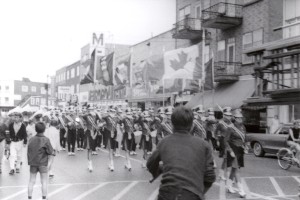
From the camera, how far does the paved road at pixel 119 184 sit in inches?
371

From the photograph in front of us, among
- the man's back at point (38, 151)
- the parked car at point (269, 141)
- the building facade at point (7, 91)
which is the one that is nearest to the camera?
the man's back at point (38, 151)

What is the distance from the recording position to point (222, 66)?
26.8m

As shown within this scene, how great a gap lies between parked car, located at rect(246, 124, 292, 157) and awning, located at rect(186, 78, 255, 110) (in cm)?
474

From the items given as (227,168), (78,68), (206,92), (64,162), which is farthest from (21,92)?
(227,168)

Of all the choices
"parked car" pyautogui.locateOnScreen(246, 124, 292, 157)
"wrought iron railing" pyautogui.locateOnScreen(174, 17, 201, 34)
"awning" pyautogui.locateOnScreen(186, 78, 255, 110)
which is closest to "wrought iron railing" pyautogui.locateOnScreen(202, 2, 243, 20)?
"wrought iron railing" pyautogui.locateOnScreen(174, 17, 201, 34)

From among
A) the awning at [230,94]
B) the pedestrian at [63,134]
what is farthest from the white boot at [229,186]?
the awning at [230,94]

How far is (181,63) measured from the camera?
2228 centimetres

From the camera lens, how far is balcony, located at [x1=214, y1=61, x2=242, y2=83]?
25.9 meters

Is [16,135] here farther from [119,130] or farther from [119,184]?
[119,184]

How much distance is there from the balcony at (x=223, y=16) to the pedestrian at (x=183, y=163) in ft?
73.5

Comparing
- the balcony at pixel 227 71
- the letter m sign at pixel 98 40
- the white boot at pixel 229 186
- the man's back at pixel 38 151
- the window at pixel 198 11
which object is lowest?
the white boot at pixel 229 186

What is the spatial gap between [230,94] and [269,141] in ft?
26.3

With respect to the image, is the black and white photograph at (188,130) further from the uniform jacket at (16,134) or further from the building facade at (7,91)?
the building facade at (7,91)

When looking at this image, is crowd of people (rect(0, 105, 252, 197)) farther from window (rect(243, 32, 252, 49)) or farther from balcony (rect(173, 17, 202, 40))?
balcony (rect(173, 17, 202, 40))
